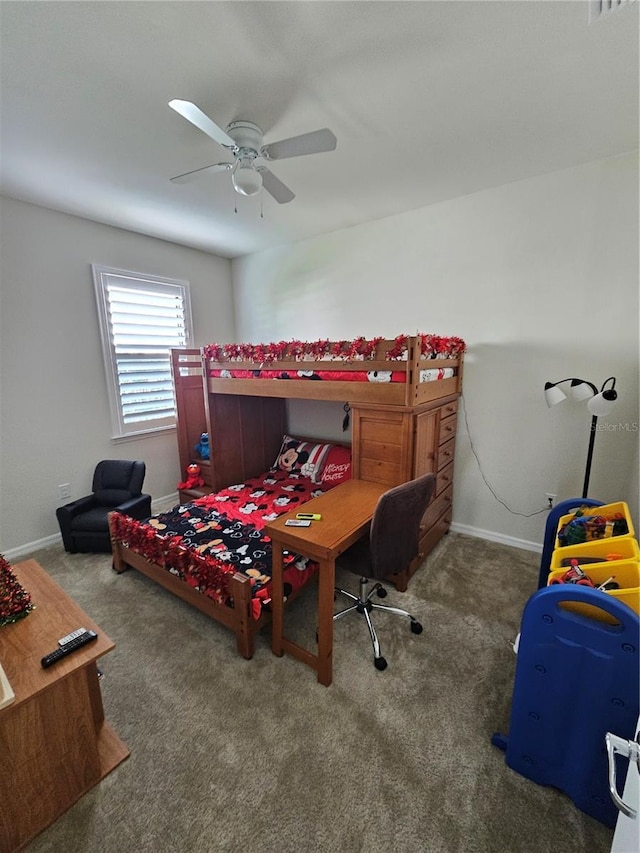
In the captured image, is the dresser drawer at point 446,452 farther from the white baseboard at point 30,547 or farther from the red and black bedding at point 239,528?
the white baseboard at point 30,547

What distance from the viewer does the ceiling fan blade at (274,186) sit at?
192 cm

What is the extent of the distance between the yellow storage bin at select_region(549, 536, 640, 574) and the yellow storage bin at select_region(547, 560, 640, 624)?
38mm

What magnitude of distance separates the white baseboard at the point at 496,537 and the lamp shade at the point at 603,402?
1.34 meters

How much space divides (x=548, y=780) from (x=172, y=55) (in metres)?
3.41

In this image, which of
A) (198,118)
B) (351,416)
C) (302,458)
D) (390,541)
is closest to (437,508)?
(351,416)

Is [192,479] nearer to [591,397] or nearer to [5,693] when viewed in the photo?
[5,693]

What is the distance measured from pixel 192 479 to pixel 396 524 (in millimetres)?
2656

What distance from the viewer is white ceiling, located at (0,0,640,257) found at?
1.34m

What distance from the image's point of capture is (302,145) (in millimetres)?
1633

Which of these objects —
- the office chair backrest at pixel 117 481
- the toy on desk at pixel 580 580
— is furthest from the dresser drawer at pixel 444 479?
the office chair backrest at pixel 117 481

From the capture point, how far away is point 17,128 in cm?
192

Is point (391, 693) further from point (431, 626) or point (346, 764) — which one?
point (431, 626)

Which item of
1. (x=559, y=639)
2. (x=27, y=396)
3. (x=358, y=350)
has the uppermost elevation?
(x=358, y=350)

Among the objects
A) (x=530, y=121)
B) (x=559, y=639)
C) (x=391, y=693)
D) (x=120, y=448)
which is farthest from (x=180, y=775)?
(x=530, y=121)
